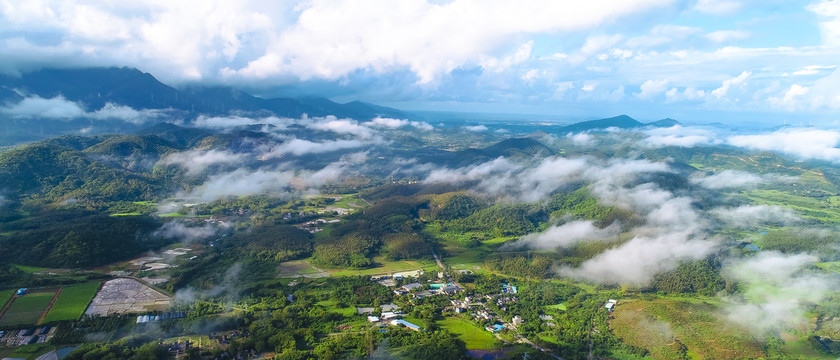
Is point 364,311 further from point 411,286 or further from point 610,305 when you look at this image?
point 610,305

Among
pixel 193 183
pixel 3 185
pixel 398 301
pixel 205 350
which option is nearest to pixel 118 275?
pixel 205 350

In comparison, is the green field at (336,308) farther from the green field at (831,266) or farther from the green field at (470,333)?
the green field at (831,266)

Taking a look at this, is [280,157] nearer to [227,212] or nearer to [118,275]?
[227,212]

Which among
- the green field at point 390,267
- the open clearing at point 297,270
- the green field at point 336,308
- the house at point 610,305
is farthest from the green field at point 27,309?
the house at point 610,305

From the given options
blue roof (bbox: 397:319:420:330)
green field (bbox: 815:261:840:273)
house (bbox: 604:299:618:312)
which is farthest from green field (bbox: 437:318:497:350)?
green field (bbox: 815:261:840:273)

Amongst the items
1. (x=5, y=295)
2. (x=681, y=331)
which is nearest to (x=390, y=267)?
(x=681, y=331)

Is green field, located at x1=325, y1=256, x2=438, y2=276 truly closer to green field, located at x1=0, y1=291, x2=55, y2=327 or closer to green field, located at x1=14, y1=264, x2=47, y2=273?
green field, located at x1=0, y1=291, x2=55, y2=327
